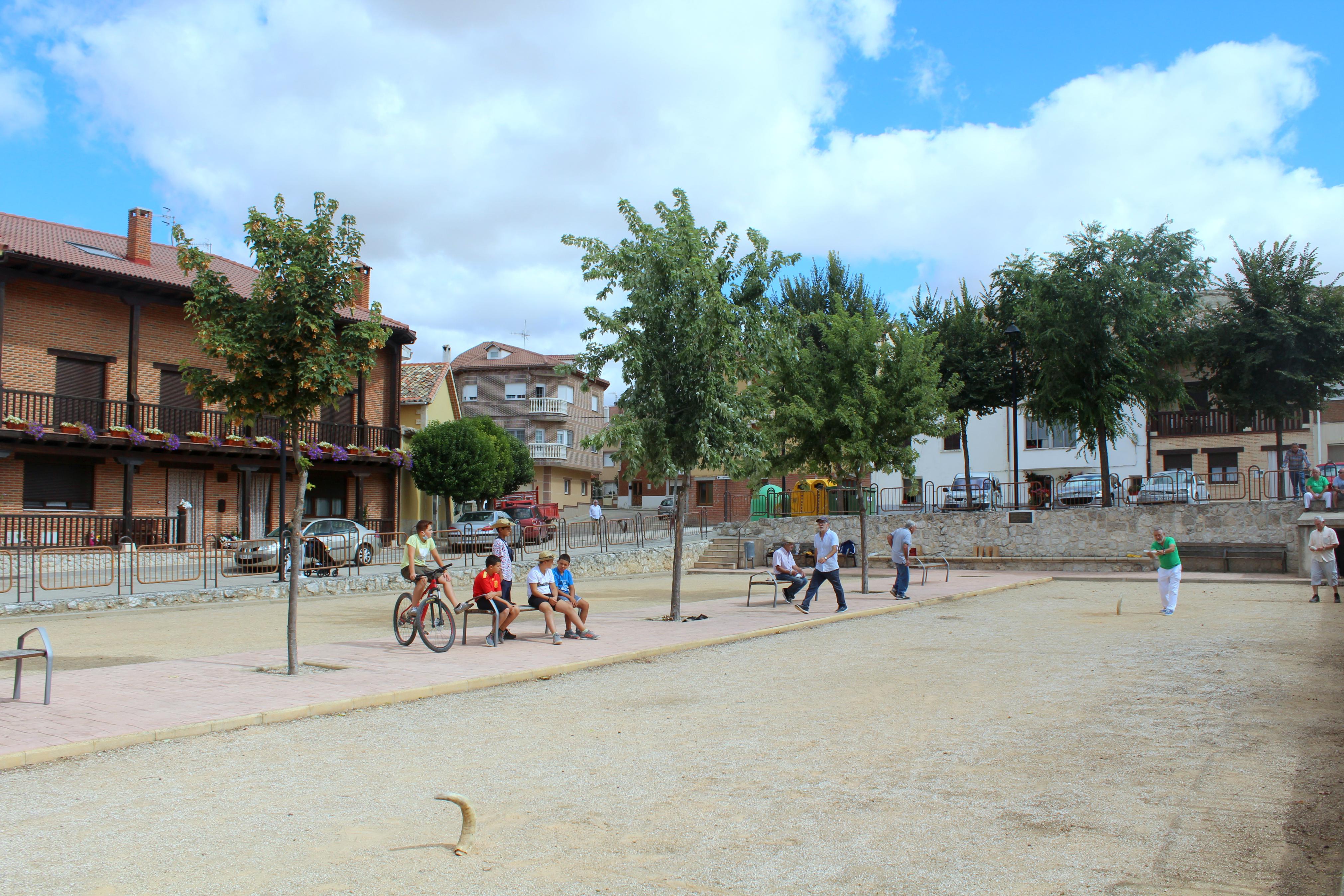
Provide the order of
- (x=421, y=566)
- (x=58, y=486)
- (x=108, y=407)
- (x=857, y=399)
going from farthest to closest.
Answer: (x=108, y=407), (x=58, y=486), (x=857, y=399), (x=421, y=566)

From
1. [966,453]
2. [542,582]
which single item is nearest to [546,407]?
[966,453]

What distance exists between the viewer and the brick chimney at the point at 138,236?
30.7 metres

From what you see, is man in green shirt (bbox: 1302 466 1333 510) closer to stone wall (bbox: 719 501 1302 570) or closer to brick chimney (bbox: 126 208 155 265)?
stone wall (bbox: 719 501 1302 570)

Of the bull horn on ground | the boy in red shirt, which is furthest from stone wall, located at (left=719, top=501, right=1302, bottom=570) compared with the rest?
the bull horn on ground

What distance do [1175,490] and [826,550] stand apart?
679 inches

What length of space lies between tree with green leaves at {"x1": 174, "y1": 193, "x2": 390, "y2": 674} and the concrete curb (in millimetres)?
1732

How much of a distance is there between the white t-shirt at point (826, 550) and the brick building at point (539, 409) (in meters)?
39.8

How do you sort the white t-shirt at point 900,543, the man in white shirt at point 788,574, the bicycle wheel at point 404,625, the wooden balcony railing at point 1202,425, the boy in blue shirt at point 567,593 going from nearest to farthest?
the bicycle wheel at point 404,625 → the boy in blue shirt at point 567,593 → the man in white shirt at point 788,574 → the white t-shirt at point 900,543 → the wooden balcony railing at point 1202,425

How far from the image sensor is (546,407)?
188 feet

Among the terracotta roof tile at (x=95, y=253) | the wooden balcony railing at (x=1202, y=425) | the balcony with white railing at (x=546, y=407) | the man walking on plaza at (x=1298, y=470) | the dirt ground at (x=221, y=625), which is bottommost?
the dirt ground at (x=221, y=625)

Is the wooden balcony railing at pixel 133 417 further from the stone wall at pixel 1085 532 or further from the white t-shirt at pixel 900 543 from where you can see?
the stone wall at pixel 1085 532

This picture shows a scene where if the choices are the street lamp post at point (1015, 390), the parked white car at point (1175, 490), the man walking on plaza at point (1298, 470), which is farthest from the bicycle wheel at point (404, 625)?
the man walking on plaza at point (1298, 470)

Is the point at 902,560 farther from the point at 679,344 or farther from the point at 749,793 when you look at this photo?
the point at 749,793

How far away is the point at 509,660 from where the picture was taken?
1073 centimetres
